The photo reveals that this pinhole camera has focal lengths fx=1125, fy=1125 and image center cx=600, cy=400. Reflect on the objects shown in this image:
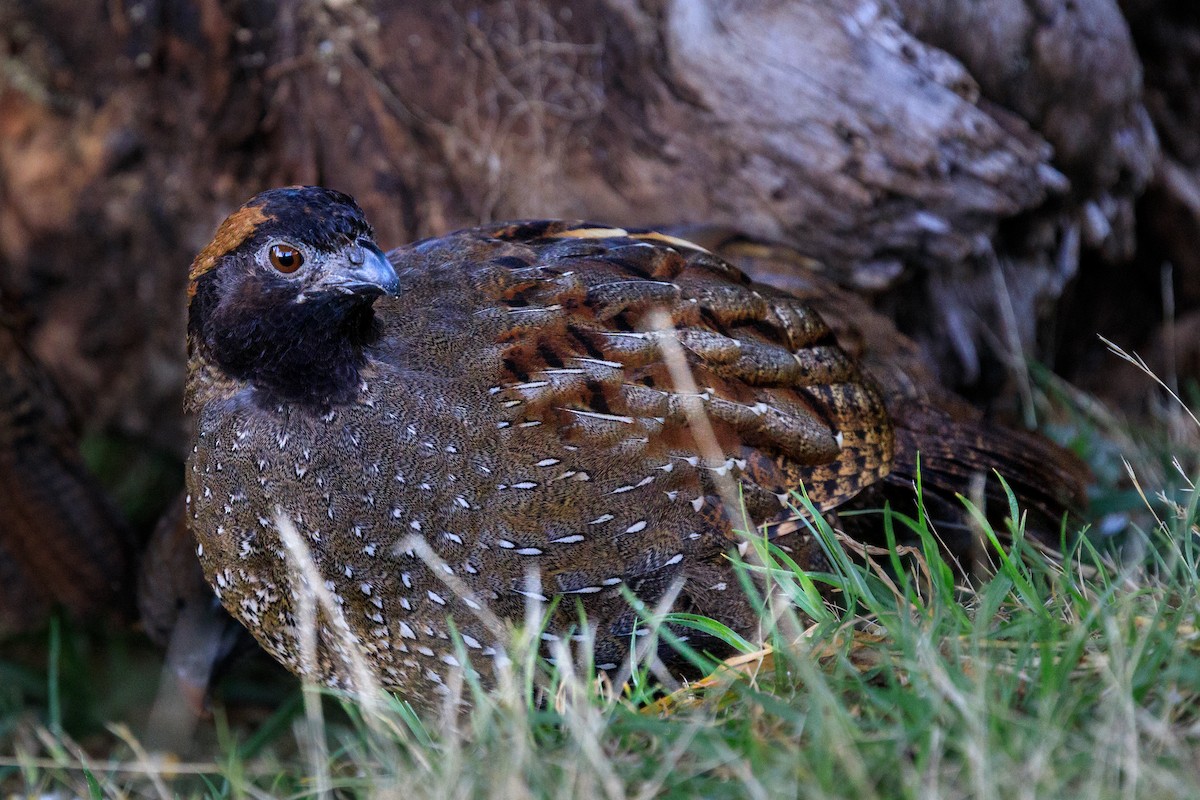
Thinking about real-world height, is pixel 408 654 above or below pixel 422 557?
below

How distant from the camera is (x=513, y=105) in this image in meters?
4.78

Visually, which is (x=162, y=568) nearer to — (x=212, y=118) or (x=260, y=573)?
(x=260, y=573)

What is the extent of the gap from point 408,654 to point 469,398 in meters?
0.73

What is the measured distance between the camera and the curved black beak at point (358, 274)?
9.70ft

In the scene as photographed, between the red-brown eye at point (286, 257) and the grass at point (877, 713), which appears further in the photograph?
the red-brown eye at point (286, 257)

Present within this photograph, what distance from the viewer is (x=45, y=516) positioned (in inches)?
183

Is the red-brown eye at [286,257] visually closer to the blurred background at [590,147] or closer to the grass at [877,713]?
the grass at [877,713]

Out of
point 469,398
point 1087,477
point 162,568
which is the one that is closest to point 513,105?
point 469,398

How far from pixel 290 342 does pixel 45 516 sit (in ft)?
7.47

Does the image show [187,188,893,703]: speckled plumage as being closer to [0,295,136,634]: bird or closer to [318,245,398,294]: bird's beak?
[318,245,398,294]: bird's beak

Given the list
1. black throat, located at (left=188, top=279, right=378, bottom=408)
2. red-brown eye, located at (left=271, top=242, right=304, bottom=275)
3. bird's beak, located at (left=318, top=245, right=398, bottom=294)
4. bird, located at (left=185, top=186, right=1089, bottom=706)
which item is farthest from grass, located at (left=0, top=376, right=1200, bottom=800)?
red-brown eye, located at (left=271, top=242, right=304, bottom=275)

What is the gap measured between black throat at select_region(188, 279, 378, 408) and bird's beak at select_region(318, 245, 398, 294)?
0.04m

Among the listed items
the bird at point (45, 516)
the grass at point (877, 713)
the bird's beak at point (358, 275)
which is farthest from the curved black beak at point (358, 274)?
the bird at point (45, 516)

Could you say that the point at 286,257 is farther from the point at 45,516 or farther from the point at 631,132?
the point at 45,516
